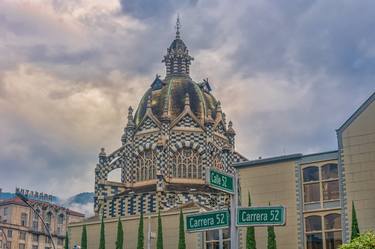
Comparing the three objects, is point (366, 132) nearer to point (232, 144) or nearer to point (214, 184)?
point (214, 184)

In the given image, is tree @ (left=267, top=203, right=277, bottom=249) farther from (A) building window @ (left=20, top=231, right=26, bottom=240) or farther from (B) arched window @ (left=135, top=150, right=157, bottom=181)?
(A) building window @ (left=20, top=231, right=26, bottom=240)

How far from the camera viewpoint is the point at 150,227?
204 ft

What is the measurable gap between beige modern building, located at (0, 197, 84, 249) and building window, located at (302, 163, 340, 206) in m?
70.6

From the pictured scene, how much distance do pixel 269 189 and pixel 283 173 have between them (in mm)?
1748

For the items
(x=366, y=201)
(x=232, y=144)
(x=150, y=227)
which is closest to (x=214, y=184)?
(x=366, y=201)

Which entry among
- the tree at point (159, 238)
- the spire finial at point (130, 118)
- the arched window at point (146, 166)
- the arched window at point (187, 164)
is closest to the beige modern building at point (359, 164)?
the tree at point (159, 238)

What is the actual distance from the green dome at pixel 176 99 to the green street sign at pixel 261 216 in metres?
58.7

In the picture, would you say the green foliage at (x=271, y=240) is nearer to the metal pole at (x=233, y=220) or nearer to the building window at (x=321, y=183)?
the building window at (x=321, y=183)

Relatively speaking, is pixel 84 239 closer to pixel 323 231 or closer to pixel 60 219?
pixel 323 231

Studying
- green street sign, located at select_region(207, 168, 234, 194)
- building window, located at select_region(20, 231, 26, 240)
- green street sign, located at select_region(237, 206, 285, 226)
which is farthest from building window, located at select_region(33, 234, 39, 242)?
green street sign, located at select_region(237, 206, 285, 226)

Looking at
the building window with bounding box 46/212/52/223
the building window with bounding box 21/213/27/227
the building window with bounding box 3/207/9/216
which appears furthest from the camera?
the building window with bounding box 46/212/52/223

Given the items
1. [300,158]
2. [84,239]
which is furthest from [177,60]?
[300,158]

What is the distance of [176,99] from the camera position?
280ft

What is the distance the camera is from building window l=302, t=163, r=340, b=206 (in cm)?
5178
